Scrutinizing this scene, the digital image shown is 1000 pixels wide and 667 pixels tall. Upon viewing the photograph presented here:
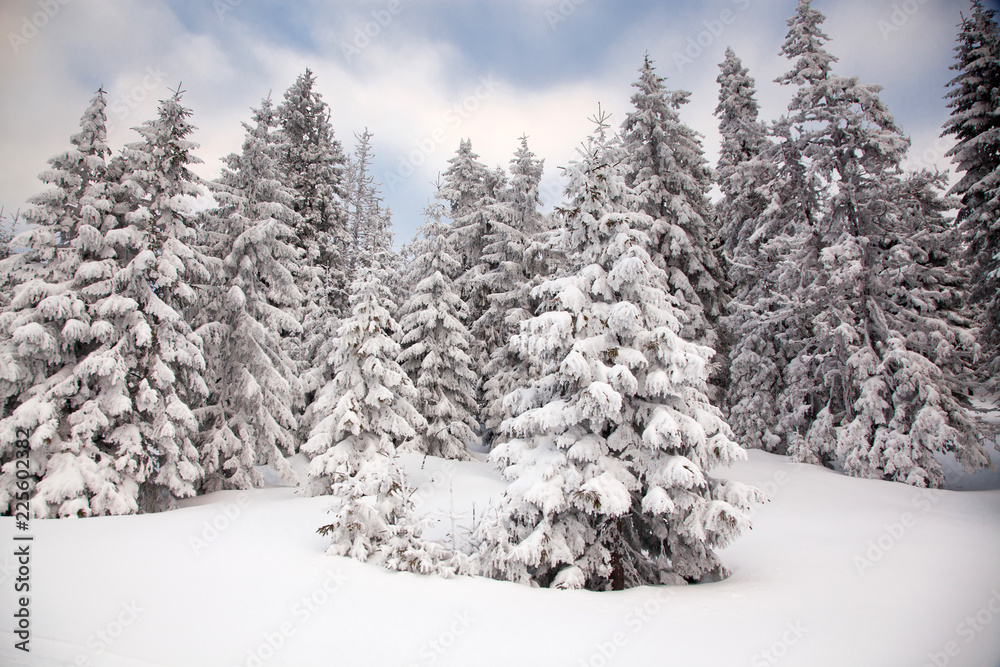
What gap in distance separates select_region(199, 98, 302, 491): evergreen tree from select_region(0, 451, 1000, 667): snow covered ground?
5.68m

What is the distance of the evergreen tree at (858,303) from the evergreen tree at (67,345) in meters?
22.7

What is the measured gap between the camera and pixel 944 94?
16.4 meters

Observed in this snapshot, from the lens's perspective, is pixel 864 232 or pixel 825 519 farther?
pixel 864 232

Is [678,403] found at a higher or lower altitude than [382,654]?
higher

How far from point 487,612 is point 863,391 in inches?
645

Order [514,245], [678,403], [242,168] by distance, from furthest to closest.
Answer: [514,245]
[242,168]
[678,403]

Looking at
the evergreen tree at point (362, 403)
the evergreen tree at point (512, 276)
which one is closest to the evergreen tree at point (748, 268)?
the evergreen tree at point (512, 276)

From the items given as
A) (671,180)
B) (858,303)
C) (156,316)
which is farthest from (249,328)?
(858,303)

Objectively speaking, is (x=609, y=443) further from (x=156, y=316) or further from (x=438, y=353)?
(x=156, y=316)

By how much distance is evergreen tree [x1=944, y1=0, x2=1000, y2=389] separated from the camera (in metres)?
14.9

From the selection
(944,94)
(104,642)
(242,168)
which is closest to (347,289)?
(242,168)

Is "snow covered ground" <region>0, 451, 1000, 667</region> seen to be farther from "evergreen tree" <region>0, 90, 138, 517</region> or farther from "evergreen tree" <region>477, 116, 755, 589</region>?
"evergreen tree" <region>0, 90, 138, 517</region>

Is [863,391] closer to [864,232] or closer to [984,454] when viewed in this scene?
[984,454]

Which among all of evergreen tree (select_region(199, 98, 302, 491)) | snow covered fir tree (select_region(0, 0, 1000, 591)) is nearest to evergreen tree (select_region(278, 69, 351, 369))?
snow covered fir tree (select_region(0, 0, 1000, 591))
